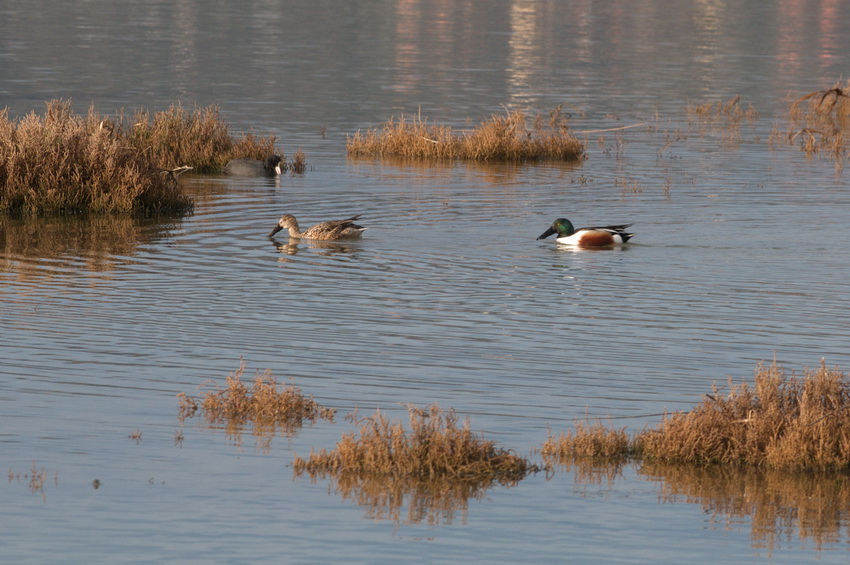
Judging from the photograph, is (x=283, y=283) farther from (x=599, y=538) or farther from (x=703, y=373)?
(x=599, y=538)

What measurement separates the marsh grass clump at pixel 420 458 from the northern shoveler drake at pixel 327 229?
33.2 ft

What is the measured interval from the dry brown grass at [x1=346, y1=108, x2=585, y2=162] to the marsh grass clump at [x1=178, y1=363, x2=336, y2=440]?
19.1 metres

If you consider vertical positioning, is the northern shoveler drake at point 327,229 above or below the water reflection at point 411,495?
above

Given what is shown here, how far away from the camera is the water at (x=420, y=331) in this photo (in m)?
7.87

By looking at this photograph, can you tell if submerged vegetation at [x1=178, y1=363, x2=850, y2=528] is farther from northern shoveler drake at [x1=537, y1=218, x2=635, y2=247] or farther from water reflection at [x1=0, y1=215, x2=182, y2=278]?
northern shoveler drake at [x1=537, y1=218, x2=635, y2=247]

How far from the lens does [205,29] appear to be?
234ft

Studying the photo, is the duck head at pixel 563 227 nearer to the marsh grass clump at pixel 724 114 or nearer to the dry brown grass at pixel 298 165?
the dry brown grass at pixel 298 165

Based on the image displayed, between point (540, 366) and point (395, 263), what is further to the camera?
point (395, 263)

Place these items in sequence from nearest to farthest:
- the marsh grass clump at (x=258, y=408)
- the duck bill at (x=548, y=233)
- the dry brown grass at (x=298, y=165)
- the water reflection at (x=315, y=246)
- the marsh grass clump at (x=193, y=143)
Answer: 1. the marsh grass clump at (x=258, y=408)
2. the water reflection at (x=315, y=246)
3. the duck bill at (x=548, y=233)
4. the marsh grass clump at (x=193, y=143)
5. the dry brown grass at (x=298, y=165)

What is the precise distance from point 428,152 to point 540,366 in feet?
58.8

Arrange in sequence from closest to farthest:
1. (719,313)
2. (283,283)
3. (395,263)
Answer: (719,313) → (283,283) → (395,263)

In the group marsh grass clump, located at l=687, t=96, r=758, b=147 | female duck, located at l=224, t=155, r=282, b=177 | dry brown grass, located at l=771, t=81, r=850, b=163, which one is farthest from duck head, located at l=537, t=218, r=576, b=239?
marsh grass clump, located at l=687, t=96, r=758, b=147

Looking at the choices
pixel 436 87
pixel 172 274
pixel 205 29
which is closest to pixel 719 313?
pixel 172 274

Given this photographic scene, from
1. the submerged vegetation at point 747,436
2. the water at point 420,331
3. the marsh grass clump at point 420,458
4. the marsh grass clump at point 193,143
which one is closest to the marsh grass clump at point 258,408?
the water at point 420,331
